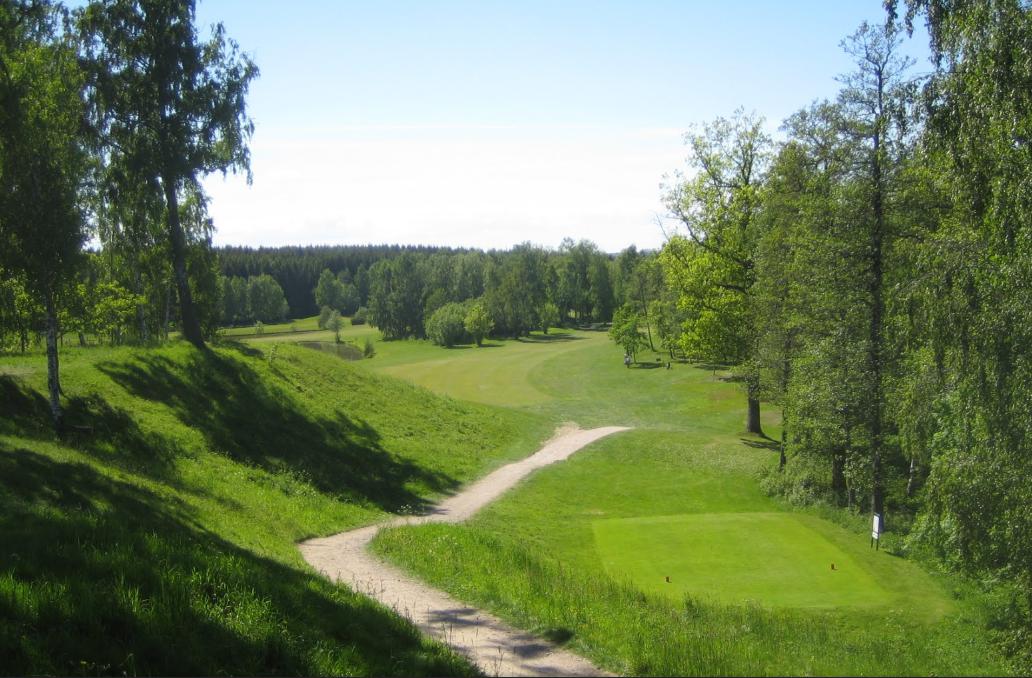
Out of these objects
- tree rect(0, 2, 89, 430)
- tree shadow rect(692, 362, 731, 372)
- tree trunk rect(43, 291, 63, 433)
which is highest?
tree rect(0, 2, 89, 430)

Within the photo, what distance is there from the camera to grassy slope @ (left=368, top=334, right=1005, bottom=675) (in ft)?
35.0

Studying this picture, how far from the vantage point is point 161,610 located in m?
8.53

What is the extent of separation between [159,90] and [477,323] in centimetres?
8014

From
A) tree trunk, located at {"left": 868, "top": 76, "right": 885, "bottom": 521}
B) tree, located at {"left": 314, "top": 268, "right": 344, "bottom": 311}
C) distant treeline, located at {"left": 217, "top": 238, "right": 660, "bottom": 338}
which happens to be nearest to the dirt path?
tree trunk, located at {"left": 868, "top": 76, "right": 885, "bottom": 521}

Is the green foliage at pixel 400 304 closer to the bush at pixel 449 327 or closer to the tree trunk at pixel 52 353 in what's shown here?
the bush at pixel 449 327

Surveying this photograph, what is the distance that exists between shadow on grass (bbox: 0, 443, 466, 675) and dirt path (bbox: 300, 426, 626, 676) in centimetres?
113

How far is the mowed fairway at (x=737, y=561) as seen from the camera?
15809mm

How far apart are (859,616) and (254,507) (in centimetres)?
1514

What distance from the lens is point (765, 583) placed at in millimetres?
16594

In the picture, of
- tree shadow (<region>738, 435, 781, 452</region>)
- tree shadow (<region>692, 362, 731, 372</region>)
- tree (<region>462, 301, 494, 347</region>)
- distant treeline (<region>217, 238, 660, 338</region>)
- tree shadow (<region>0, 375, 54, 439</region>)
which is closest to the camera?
tree shadow (<region>0, 375, 54, 439</region>)

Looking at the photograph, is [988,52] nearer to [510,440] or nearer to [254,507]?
[254,507]

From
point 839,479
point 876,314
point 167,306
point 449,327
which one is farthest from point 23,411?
point 449,327

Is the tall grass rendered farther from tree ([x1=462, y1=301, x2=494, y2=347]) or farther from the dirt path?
tree ([x1=462, y1=301, x2=494, y2=347])

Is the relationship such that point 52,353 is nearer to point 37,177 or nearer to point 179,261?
point 37,177
